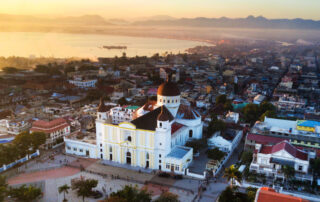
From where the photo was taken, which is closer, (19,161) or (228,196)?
(228,196)

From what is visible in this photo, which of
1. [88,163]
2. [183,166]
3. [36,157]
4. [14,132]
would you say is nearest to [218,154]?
[183,166]

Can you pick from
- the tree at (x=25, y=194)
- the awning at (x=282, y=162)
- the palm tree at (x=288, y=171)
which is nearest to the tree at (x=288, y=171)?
the palm tree at (x=288, y=171)

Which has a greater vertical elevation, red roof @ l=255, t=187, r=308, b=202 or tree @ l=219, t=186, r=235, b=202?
red roof @ l=255, t=187, r=308, b=202

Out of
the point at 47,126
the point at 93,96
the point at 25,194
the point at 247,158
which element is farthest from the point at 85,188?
the point at 93,96

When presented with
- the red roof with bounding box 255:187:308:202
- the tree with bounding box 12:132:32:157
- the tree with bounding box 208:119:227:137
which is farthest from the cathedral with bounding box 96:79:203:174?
the red roof with bounding box 255:187:308:202

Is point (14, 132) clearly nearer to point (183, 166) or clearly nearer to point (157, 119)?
point (157, 119)

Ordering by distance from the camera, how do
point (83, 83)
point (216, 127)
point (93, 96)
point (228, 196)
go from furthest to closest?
point (83, 83), point (93, 96), point (216, 127), point (228, 196)

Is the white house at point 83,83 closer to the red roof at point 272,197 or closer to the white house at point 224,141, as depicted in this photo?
the white house at point 224,141

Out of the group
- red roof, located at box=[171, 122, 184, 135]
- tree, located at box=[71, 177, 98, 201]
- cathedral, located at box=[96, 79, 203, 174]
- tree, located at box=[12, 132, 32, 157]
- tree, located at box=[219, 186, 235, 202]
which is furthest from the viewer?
red roof, located at box=[171, 122, 184, 135]

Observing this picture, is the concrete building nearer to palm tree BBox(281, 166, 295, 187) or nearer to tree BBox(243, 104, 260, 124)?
palm tree BBox(281, 166, 295, 187)

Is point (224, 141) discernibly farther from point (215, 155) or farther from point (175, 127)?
point (175, 127)

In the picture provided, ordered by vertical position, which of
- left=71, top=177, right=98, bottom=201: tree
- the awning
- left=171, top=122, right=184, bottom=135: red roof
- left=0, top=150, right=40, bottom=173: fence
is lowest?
left=0, top=150, right=40, bottom=173: fence
